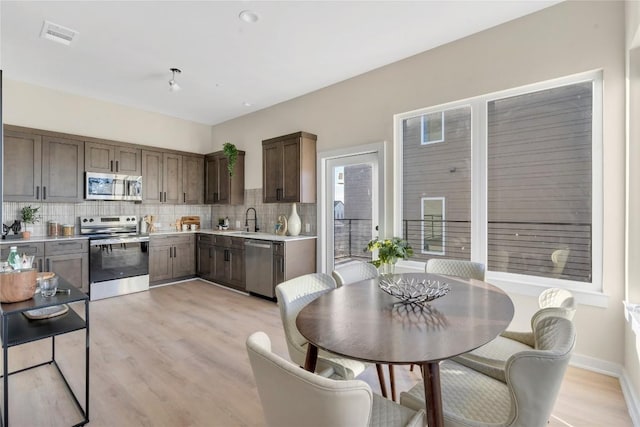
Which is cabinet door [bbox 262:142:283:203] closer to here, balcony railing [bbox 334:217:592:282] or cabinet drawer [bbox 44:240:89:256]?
balcony railing [bbox 334:217:592:282]

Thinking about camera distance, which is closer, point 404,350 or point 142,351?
point 404,350

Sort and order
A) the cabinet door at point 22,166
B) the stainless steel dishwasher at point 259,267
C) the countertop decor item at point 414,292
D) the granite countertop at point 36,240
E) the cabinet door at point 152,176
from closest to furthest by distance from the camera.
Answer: the countertop decor item at point 414,292
the granite countertop at point 36,240
the cabinet door at point 22,166
the stainless steel dishwasher at point 259,267
the cabinet door at point 152,176

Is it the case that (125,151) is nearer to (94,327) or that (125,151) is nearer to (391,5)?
(94,327)

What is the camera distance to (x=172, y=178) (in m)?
5.69

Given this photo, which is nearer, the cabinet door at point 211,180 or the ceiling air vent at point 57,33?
the ceiling air vent at point 57,33

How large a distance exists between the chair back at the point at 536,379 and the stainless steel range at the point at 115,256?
519 cm

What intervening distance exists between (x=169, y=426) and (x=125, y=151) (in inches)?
179

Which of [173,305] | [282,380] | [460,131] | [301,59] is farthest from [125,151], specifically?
[282,380]

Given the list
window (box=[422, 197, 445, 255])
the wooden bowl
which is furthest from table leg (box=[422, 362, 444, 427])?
window (box=[422, 197, 445, 255])

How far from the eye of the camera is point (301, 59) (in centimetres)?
362

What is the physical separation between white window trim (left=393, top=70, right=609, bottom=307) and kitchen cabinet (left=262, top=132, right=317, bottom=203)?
1.32 metres

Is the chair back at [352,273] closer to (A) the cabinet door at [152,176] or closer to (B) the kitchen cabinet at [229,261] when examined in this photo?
(B) the kitchen cabinet at [229,261]

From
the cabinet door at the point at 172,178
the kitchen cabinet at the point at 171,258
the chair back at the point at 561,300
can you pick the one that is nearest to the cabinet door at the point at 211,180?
the cabinet door at the point at 172,178

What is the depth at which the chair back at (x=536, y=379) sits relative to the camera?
1.03 m
